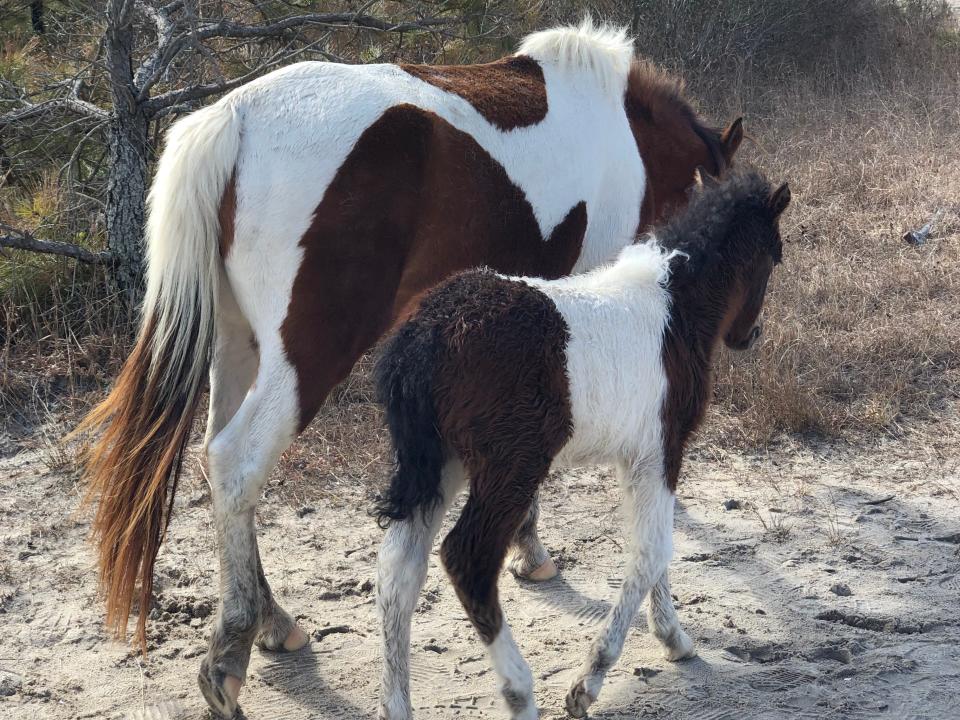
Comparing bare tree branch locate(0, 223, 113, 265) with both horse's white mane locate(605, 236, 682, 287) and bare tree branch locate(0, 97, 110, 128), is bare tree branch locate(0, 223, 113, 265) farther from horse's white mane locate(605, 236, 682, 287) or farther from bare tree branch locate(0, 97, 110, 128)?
horse's white mane locate(605, 236, 682, 287)

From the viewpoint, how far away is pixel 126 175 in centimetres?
530

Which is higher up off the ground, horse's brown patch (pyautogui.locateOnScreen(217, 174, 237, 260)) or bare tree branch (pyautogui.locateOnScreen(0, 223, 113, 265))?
horse's brown patch (pyautogui.locateOnScreen(217, 174, 237, 260))

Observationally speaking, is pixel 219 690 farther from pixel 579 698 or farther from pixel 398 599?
pixel 579 698

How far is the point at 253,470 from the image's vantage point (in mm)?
3229

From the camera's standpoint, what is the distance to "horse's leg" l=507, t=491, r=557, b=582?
3.98 metres

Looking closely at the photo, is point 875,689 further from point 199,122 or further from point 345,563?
point 199,122

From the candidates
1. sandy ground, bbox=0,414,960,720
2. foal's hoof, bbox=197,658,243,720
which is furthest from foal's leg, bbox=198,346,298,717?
sandy ground, bbox=0,414,960,720

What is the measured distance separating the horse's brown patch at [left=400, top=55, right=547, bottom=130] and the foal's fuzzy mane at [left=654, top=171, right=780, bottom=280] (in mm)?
778

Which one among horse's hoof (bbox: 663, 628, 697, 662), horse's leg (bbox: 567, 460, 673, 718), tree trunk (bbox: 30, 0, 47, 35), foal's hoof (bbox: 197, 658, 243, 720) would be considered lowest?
foal's hoof (bbox: 197, 658, 243, 720)

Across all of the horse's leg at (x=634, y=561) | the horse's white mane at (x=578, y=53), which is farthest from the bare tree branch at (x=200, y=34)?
the horse's leg at (x=634, y=561)

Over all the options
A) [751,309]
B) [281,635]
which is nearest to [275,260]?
[281,635]

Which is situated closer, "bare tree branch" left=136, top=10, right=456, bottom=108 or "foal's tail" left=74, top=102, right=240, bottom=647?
"foal's tail" left=74, top=102, right=240, bottom=647

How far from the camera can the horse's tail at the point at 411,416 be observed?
2871mm

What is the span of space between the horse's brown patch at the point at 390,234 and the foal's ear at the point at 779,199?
0.90m
